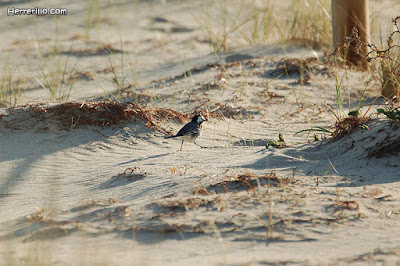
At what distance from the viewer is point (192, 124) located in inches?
173

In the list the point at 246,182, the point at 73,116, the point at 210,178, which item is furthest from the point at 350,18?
the point at 246,182

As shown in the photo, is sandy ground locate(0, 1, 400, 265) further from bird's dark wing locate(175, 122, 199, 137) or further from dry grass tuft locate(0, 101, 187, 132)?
bird's dark wing locate(175, 122, 199, 137)

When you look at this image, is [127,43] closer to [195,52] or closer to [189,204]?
[195,52]

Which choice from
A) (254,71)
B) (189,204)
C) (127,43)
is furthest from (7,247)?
(127,43)

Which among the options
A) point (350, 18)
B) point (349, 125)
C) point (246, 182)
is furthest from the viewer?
point (350, 18)

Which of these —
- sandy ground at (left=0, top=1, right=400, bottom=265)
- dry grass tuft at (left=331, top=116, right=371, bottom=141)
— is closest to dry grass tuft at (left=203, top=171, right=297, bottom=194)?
sandy ground at (left=0, top=1, right=400, bottom=265)

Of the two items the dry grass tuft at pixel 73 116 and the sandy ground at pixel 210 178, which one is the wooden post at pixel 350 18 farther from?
the dry grass tuft at pixel 73 116

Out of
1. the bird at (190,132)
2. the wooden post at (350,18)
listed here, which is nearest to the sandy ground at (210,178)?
the bird at (190,132)

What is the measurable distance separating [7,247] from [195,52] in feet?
21.4

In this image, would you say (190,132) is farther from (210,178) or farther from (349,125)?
(349,125)

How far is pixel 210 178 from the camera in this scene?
331cm

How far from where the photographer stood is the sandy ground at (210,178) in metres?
2.41

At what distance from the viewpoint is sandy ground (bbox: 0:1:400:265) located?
2408mm

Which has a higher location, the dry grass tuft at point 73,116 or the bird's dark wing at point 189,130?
the dry grass tuft at point 73,116
